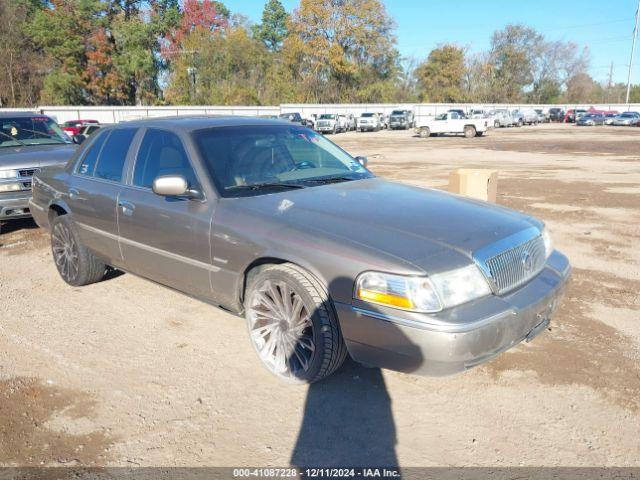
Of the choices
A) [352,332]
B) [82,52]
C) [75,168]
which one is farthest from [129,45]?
[352,332]

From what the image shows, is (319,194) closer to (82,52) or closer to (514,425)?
(514,425)

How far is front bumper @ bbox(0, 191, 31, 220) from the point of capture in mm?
7211

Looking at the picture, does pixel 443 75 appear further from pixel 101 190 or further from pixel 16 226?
pixel 101 190

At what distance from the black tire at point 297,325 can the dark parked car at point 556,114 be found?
7058 centimetres

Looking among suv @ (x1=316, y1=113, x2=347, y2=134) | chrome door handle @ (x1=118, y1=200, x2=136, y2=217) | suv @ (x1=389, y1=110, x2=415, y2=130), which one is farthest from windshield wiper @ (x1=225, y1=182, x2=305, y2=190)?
suv @ (x1=389, y1=110, x2=415, y2=130)

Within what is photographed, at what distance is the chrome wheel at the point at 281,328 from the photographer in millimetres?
3295

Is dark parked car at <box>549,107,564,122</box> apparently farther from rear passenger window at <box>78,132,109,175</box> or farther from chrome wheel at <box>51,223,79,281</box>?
chrome wheel at <box>51,223,79,281</box>

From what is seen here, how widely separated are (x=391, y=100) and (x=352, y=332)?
238 feet

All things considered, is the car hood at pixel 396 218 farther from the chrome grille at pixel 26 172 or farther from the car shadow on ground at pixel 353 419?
the chrome grille at pixel 26 172

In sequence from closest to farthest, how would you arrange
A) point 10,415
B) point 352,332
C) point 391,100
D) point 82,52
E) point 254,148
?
point 352,332
point 10,415
point 254,148
point 82,52
point 391,100

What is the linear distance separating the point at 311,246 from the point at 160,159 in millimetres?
1794

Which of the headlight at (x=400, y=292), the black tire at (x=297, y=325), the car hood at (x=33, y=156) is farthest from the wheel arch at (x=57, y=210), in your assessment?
the headlight at (x=400, y=292)

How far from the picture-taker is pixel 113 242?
4.62 meters

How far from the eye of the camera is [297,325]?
10.9 feet
